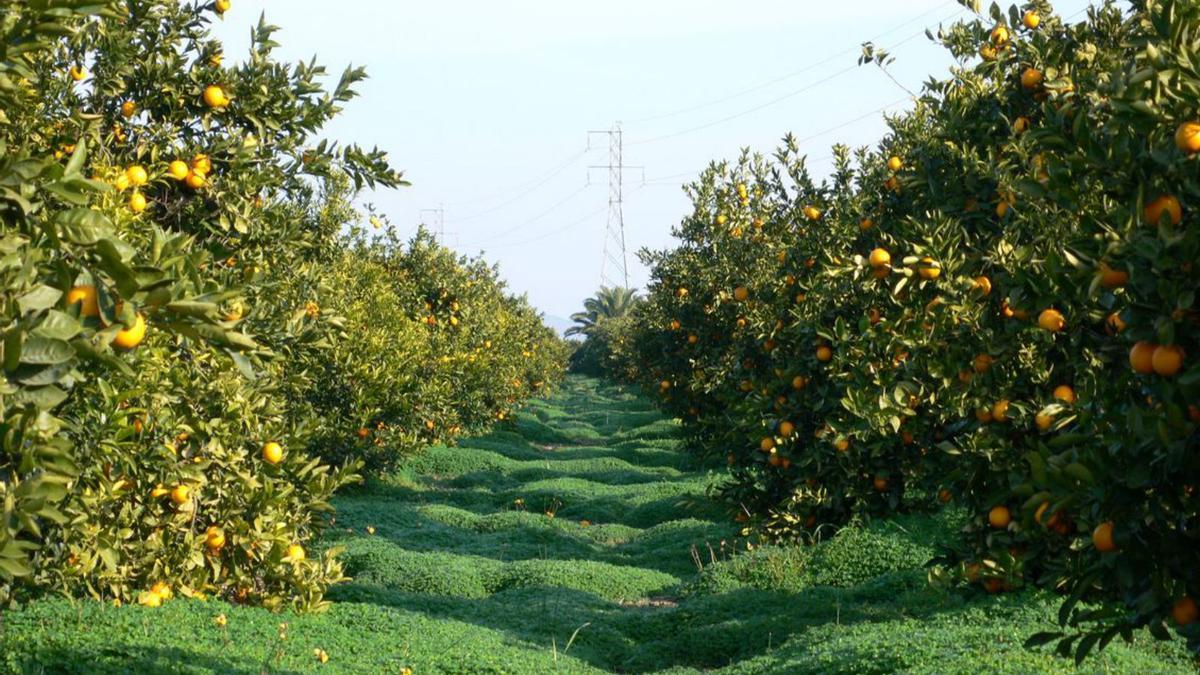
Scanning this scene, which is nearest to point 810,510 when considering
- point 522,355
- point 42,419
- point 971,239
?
point 971,239

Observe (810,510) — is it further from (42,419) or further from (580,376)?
(580,376)

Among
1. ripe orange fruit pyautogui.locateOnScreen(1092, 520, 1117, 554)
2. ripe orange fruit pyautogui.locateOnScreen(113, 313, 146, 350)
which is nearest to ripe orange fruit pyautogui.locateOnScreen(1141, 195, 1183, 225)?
ripe orange fruit pyautogui.locateOnScreen(1092, 520, 1117, 554)

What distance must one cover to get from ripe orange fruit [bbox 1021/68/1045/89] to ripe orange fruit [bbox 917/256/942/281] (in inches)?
56.6

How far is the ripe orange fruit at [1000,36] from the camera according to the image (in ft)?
27.0

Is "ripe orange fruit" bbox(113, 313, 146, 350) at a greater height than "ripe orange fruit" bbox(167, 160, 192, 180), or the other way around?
"ripe orange fruit" bbox(167, 160, 192, 180)

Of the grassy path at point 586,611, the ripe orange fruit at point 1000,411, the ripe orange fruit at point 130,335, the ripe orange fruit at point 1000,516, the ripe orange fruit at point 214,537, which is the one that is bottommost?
the grassy path at point 586,611

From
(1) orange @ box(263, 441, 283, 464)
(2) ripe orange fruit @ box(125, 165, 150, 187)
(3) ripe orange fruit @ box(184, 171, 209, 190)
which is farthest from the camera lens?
(1) orange @ box(263, 441, 283, 464)

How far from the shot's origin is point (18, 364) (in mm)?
2994

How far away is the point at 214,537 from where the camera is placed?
761 cm

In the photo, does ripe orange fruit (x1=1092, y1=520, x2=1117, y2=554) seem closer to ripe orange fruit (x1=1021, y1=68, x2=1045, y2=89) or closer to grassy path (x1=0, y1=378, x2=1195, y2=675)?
grassy path (x1=0, y1=378, x2=1195, y2=675)

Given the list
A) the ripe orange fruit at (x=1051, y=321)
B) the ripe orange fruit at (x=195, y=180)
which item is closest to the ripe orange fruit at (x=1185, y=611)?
the ripe orange fruit at (x=1051, y=321)

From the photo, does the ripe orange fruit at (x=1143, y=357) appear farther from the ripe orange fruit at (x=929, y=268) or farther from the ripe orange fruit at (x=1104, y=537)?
the ripe orange fruit at (x=929, y=268)

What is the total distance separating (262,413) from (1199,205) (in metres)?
6.38

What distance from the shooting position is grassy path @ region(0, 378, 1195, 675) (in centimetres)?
691
